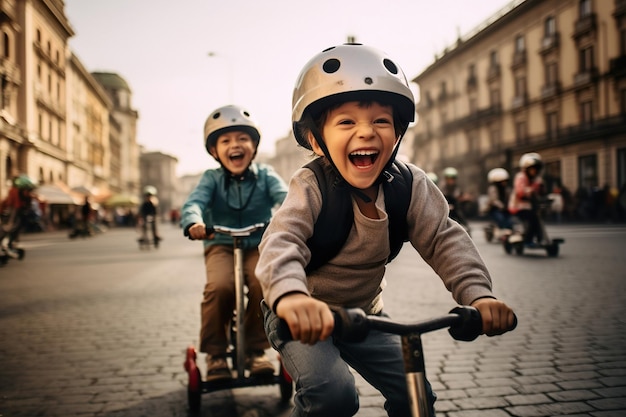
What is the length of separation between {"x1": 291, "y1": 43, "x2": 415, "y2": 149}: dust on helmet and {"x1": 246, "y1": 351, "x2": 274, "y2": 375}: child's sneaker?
5.62ft

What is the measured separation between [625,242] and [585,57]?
25.8 metres

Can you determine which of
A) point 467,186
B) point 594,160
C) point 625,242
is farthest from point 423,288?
point 467,186

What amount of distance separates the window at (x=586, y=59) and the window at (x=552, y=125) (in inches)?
146

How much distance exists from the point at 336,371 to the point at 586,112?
37313 mm

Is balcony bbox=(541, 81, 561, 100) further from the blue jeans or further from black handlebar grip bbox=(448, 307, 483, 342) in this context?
black handlebar grip bbox=(448, 307, 483, 342)

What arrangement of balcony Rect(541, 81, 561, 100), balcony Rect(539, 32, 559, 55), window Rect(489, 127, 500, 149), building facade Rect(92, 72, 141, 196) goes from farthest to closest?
building facade Rect(92, 72, 141, 196)
window Rect(489, 127, 500, 149)
balcony Rect(541, 81, 561, 100)
balcony Rect(539, 32, 559, 55)

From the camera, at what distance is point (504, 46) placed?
135ft

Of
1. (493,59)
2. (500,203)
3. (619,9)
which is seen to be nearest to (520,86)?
(493,59)

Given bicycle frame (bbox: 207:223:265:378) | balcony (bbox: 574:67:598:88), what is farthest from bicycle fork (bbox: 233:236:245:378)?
balcony (bbox: 574:67:598:88)

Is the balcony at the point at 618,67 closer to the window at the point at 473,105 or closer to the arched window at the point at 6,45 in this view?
the window at the point at 473,105

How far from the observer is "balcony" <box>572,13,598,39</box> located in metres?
32.2

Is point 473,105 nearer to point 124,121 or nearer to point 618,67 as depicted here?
point 618,67

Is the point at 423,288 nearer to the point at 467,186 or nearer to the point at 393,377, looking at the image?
the point at 393,377

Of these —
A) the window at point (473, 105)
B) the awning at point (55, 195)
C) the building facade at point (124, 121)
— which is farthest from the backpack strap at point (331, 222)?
the building facade at point (124, 121)
